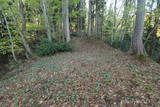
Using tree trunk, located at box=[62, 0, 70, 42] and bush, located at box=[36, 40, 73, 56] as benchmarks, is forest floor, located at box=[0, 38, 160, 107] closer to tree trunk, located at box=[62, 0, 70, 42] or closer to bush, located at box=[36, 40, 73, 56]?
bush, located at box=[36, 40, 73, 56]

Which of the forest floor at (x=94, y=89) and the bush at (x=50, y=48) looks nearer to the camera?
the forest floor at (x=94, y=89)

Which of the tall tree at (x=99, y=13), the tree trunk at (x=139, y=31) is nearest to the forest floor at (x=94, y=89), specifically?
the tree trunk at (x=139, y=31)

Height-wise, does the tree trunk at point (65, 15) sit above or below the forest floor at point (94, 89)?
above

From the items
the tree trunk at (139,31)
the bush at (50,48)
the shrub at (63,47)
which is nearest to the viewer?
the tree trunk at (139,31)

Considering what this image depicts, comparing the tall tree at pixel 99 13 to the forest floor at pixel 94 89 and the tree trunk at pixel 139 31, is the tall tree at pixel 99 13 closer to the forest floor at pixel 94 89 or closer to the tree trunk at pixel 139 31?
the tree trunk at pixel 139 31

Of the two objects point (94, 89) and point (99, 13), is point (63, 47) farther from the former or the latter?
point (99, 13)

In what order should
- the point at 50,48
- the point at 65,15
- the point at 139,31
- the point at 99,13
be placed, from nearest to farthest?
the point at 139,31 < the point at 50,48 < the point at 65,15 < the point at 99,13

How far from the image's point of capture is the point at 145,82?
296 centimetres

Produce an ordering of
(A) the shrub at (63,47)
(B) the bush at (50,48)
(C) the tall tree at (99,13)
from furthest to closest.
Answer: (C) the tall tree at (99,13) < (A) the shrub at (63,47) < (B) the bush at (50,48)

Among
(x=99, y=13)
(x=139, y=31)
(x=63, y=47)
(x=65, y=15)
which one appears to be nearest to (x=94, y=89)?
(x=139, y=31)

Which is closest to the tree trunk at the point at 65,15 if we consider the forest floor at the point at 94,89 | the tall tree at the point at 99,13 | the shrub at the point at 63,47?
the shrub at the point at 63,47

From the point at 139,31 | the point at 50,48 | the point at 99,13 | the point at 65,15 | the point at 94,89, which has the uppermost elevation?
the point at 99,13

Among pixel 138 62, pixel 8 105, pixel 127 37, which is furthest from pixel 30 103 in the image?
pixel 127 37

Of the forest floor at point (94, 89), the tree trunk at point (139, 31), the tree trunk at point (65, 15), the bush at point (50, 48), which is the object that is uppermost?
the tree trunk at point (65, 15)
